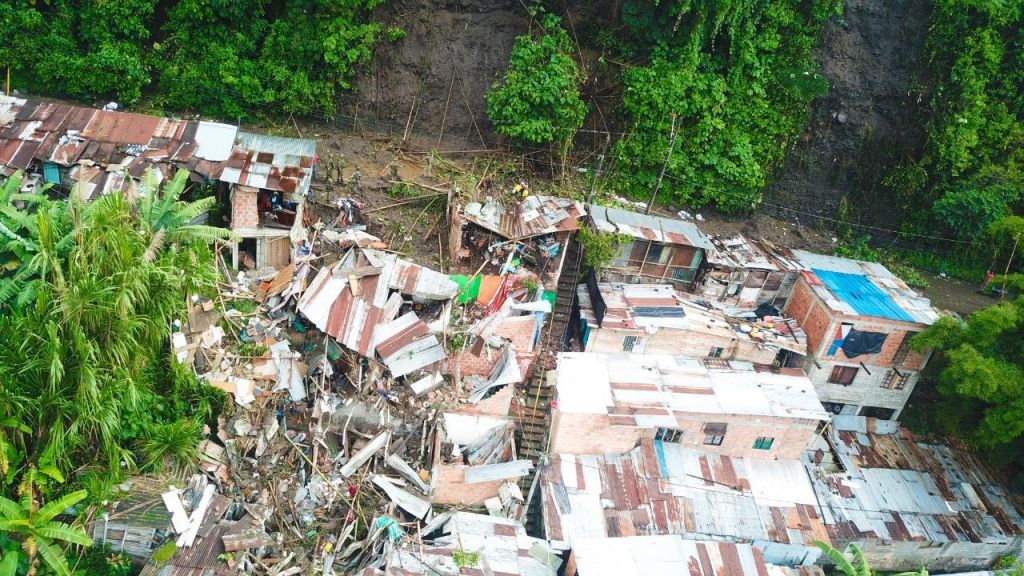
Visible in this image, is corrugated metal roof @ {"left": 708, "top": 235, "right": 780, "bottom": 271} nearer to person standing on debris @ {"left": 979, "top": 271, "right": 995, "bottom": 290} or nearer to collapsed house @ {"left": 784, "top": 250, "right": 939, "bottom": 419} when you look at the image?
collapsed house @ {"left": 784, "top": 250, "right": 939, "bottom": 419}

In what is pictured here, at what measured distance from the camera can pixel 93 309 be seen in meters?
11.2

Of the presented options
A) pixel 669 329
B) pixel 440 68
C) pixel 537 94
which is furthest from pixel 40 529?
pixel 440 68

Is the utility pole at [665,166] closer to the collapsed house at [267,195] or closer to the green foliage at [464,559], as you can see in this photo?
the collapsed house at [267,195]

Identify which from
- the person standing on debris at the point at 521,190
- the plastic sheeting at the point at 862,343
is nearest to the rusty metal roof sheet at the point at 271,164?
the person standing on debris at the point at 521,190

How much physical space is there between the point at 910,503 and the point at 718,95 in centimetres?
1258

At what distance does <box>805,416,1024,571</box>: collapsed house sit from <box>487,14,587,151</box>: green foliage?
11749 mm

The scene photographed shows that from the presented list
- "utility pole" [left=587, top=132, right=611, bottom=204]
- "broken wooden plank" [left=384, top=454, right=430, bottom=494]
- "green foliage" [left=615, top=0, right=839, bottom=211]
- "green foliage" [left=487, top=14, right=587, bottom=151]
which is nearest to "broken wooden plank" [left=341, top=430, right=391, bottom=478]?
"broken wooden plank" [left=384, top=454, right=430, bottom=494]

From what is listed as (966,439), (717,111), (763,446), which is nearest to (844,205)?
(717,111)

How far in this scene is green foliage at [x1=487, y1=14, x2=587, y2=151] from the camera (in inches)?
720

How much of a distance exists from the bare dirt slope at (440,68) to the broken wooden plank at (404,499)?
10468 millimetres

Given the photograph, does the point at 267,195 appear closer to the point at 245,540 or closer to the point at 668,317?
the point at 245,540

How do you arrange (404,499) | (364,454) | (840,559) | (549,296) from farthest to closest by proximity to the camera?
(549,296) < (364,454) < (404,499) < (840,559)

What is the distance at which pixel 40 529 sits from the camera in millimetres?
9953

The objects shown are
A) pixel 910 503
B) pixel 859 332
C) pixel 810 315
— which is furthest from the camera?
pixel 810 315
